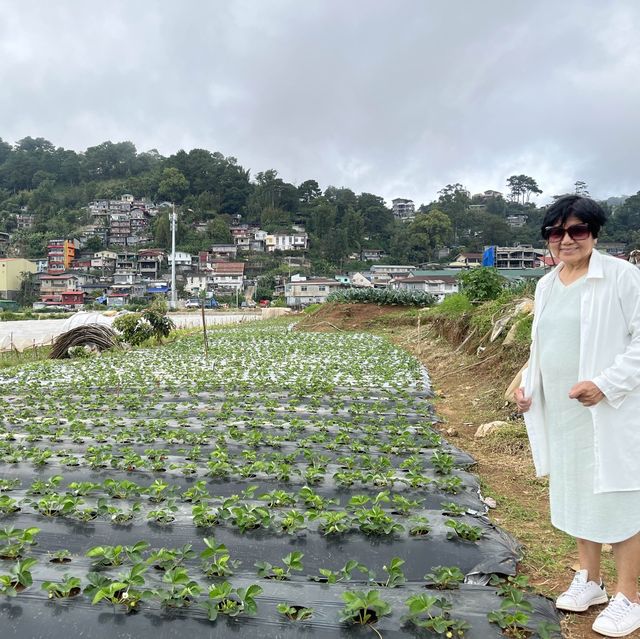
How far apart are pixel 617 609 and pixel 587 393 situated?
2.86 feet

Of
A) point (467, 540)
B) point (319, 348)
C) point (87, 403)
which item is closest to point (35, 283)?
point (319, 348)

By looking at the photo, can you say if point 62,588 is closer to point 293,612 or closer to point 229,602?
point 229,602

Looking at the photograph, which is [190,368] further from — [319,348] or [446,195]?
[446,195]

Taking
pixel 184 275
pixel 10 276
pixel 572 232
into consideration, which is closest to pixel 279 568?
pixel 572 232

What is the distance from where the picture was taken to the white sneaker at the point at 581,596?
2236 millimetres

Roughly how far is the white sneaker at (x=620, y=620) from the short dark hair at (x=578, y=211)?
149 cm

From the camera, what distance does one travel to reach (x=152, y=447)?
471cm

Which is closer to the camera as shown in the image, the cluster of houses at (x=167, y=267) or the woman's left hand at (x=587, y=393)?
the woman's left hand at (x=587, y=393)

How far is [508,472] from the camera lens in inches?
173

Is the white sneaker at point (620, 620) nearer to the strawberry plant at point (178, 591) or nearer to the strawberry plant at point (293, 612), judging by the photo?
the strawberry plant at point (293, 612)

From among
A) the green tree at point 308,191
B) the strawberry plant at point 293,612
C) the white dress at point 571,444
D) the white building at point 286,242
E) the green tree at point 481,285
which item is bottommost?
the strawberry plant at point 293,612

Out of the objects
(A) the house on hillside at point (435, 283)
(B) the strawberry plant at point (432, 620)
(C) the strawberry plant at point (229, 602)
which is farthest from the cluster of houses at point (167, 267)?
(C) the strawberry plant at point (229, 602)

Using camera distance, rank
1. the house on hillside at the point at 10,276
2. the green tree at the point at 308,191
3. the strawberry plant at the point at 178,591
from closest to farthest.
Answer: the strawberry plant at the point at 178,591, the house on hillside at the point at 10,276, the green tree at the point at 308,191

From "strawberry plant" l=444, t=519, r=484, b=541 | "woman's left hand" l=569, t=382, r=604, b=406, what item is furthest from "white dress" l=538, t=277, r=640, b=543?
"strawberry plant" l=444, t=519, r=484, b=541
